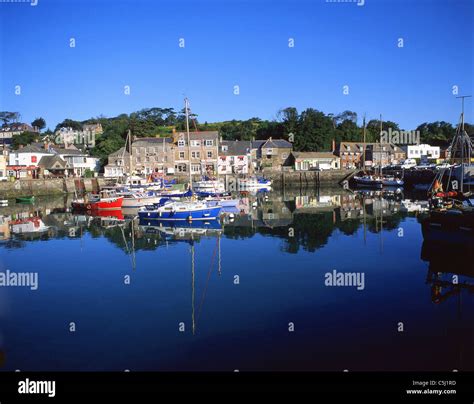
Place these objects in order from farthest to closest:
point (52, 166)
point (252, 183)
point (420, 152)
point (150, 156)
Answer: point (420, 152) < point (150, 156) < point (52, 166) < point (252, 183)

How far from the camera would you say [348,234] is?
102 feet

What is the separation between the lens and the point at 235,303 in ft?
56.5

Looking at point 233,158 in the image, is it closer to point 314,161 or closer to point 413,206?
point 314,161

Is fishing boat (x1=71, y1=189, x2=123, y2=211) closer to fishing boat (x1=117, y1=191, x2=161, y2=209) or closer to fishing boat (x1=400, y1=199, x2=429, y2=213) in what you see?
fishing boat (x1=117, y1=191, x2=161, y2=209)

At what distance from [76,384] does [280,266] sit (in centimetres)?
1283

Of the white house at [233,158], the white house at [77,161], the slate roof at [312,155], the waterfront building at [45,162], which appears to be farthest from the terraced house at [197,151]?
the slate roof at [312,155]

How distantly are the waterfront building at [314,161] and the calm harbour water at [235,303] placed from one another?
181ft

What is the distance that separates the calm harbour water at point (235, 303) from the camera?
1302 cm

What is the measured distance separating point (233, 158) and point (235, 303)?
223 feet

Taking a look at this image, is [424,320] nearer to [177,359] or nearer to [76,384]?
[177,359]

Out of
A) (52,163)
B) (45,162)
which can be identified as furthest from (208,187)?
(45,162)

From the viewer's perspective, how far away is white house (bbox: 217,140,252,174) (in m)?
83.4

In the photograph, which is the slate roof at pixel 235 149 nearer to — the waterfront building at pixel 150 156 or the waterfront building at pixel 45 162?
the waterfront building at pixel 150 156

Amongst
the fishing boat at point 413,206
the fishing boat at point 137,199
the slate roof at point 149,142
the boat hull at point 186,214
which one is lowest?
the fishing boat at point 413,206
